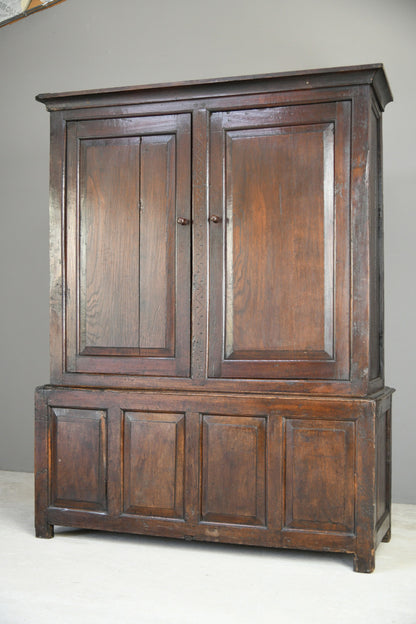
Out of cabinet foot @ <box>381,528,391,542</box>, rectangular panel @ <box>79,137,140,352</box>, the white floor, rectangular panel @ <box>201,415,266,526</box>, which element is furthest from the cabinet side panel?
rectangular panel @ <box>79,137,140,352</box>

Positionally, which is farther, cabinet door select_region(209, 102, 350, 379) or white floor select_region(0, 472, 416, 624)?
cabinet door select_region(209, 102, 350, 379)

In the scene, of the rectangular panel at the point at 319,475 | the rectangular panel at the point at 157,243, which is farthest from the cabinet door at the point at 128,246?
the rectangular panel at the point at 319,475

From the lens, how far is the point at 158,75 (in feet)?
13.7

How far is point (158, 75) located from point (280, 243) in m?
1.83

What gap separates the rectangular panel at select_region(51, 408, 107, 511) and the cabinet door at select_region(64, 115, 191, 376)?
22 cm

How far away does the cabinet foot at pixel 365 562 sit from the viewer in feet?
8.71

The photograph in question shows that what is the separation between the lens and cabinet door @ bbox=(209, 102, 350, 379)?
2.80 metres

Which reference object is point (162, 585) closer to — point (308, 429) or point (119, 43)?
point (308, 429)

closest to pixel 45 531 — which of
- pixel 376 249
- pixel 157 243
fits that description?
pixel 157 243

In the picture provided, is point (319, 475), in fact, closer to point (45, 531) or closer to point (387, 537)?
point (387, 537)

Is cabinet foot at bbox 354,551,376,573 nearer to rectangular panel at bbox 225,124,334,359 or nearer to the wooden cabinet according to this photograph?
the wooden cabinet

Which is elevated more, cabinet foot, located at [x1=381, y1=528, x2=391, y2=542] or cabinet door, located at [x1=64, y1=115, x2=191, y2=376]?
cabinet door, located at [x1=64, y1=115, x2=191, y2=376]

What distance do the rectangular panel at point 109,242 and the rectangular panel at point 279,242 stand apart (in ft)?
1.39

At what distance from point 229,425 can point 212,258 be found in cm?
70
